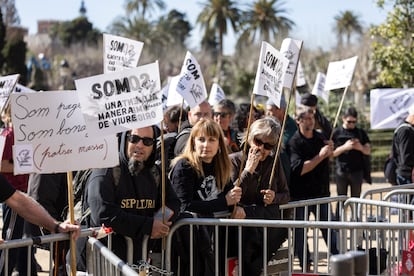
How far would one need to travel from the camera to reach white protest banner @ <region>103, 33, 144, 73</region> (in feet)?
24.7

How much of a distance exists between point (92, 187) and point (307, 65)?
4740 cm

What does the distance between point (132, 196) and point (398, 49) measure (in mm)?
12446

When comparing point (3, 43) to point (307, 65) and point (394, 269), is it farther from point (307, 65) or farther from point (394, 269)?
point (394, 269)

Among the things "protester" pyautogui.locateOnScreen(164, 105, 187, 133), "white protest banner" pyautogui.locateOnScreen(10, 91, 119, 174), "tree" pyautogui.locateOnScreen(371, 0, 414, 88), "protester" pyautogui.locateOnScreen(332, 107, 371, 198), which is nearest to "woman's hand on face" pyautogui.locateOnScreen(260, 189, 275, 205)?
"white protest banner" pyautogui.locateOnScreen(10, 91, 119, 174)

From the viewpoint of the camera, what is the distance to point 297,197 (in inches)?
330

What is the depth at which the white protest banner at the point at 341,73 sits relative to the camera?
973 cm

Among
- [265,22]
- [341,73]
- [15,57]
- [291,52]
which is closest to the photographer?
[291,52]

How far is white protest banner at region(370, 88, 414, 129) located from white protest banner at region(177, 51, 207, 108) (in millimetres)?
3972

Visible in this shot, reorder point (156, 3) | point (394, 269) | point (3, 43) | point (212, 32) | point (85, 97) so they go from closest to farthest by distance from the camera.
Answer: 1. point (85, 97)
2. point (394, 269)
3. point (3, 43)
4. point (212, 32)
5. point (156, 3)

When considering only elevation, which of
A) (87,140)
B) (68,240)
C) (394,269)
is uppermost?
(87,140)

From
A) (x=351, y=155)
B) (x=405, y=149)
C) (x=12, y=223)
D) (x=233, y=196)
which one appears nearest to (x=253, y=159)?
(x=233, y=196)

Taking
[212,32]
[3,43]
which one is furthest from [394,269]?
[212,32]

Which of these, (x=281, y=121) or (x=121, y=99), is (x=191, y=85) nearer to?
(x=281, y=121)

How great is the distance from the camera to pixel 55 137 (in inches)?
176
